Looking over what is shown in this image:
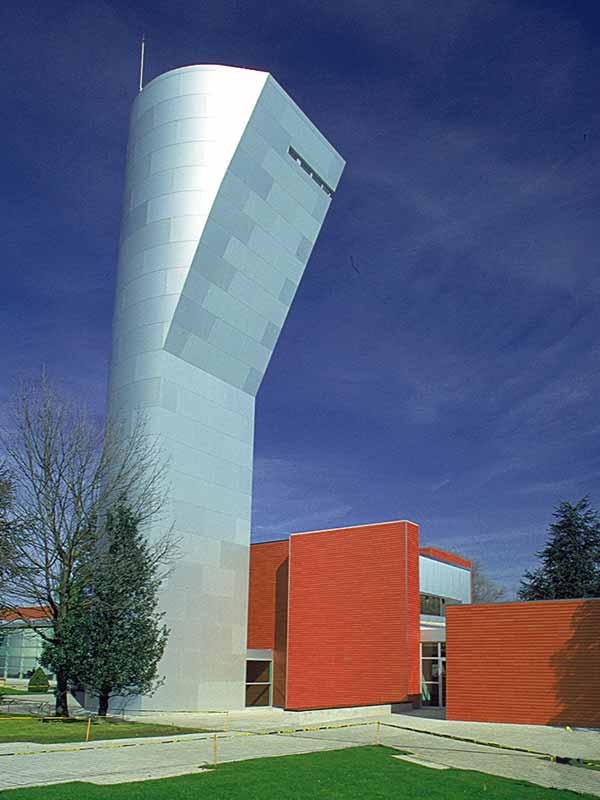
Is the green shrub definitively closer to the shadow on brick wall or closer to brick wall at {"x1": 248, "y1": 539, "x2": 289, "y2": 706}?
brick wall at {"x1": 248, "y1": 539, "x2": 289, "y2": 706}

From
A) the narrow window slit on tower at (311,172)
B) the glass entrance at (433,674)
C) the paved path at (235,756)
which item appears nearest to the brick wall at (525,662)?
the paved path at (235,756)

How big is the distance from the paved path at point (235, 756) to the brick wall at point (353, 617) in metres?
7.68

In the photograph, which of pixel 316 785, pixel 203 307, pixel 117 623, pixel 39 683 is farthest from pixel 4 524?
pixel 39 683

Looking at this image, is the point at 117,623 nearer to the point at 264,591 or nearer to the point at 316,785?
the point at 264,591

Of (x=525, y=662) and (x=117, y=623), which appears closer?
(x=117, y=623)

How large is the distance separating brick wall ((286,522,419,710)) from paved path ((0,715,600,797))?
7682 millimetres

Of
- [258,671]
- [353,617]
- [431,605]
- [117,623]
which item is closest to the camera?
[117,623]

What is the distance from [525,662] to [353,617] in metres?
8.85

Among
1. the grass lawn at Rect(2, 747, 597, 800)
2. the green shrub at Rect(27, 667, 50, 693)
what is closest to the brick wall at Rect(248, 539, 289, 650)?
the green shrub at Rect(27, 667, 50, 693)

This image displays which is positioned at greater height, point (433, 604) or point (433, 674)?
point (433, 604)

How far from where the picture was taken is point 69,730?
75.0 ft

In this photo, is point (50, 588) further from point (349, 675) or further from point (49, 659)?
point (349, 675)

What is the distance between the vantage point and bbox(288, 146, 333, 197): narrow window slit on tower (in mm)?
35594

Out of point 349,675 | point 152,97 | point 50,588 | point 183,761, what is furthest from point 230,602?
point 152,97
